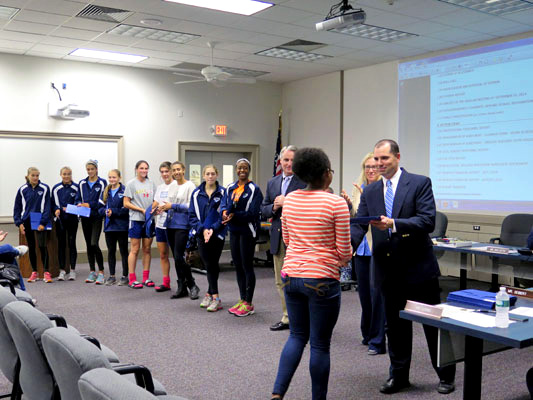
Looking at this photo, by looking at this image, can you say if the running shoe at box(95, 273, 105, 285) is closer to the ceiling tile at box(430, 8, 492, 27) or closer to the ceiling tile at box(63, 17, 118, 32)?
the ceiling tile at box(63, 17, 118, 32)

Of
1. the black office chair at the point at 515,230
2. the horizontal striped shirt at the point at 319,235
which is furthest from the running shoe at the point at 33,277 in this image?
the black office chair at the point at 515,230

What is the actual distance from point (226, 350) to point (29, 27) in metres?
4.86

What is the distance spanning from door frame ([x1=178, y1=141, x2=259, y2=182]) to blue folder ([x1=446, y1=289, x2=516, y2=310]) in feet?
24.4

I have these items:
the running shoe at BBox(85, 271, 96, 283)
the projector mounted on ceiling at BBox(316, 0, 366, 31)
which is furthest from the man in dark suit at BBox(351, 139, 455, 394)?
the running shoe at BBox(85, 271, 96, 283)

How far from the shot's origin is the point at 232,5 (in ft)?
19.1

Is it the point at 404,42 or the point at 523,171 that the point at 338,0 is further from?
the point at 523,171

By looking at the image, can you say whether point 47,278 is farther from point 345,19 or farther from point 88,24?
point 345,19

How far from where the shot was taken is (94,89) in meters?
8.74

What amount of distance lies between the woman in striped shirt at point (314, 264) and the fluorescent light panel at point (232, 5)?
3.58m

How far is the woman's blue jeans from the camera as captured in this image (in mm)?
2637

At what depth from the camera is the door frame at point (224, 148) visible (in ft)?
31.7

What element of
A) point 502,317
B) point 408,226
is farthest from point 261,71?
point 502,317

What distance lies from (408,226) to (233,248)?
2.36m

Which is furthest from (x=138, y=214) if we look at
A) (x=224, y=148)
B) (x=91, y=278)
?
(x=224, y=148)
